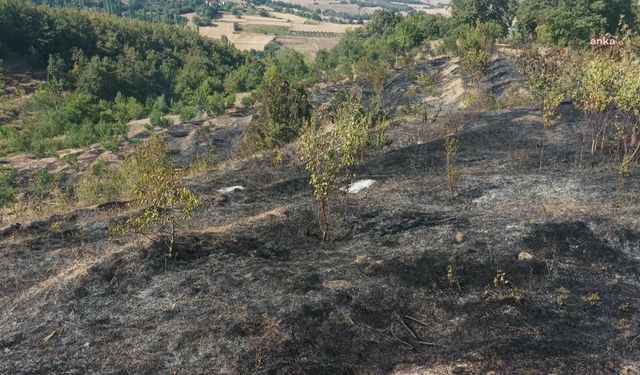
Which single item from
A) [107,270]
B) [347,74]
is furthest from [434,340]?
[347,74]

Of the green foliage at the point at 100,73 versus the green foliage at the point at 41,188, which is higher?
the green foliage at the point at 100,73

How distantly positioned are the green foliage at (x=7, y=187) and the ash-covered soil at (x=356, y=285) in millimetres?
13644

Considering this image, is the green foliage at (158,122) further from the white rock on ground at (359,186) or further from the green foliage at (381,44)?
the white rock on ground at (359,186)

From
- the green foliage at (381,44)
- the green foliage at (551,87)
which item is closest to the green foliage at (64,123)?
the green foliage at (381,44)

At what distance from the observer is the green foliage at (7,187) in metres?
33.8

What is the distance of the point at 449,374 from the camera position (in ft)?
36.0

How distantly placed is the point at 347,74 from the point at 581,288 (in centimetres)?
7165

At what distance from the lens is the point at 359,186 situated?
2416 centimetres

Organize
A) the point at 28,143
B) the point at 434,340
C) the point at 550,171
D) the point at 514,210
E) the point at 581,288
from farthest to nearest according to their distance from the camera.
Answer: the point at 28,143 < the point at 550,171 < the point at 514,210 < the point at 581,288 < the point at 434,340

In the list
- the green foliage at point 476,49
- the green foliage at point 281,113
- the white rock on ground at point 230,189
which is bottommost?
the white rock on ground at point 230,189

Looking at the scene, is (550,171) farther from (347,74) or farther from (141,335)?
(347,74)

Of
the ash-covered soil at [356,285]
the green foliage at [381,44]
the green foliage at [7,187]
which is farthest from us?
the green foliage at [381,44]

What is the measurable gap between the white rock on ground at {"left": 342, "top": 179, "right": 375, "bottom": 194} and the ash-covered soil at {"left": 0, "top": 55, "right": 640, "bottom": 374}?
1.46ft

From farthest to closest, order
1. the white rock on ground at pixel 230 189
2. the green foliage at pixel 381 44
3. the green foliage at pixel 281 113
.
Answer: the green foliage at pixel 381 44
the green foliage at pixel 281 113
the white rock on ground at pixel 230 189
